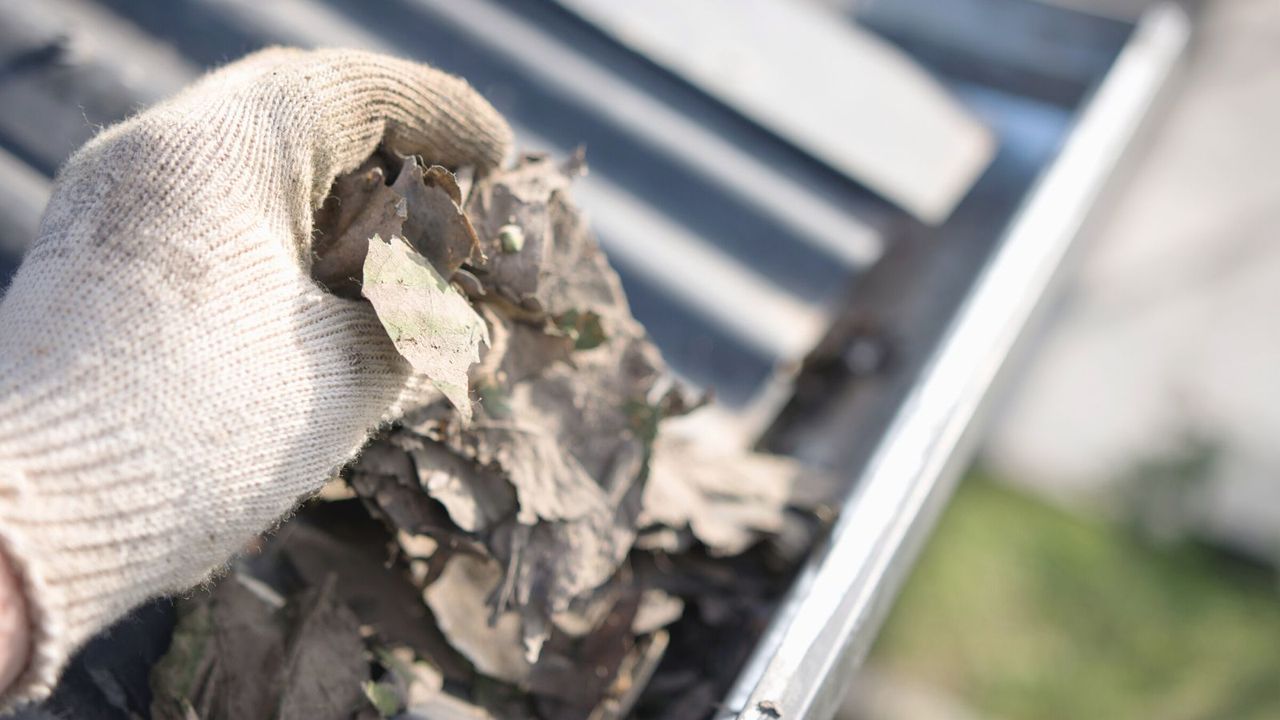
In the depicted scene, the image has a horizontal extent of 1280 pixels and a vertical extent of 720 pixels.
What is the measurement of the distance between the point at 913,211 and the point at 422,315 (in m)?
1.11

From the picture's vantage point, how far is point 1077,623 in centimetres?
290

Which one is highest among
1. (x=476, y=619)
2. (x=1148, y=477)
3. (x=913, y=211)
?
(x=1148, y=477)

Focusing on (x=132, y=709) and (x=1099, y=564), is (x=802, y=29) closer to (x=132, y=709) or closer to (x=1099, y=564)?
(x=132, y=709)

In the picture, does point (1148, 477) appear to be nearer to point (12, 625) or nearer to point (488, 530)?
point (488, 530)

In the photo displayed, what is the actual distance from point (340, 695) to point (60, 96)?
30.8 inches

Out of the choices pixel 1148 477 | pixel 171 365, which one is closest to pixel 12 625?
pixel 171 365

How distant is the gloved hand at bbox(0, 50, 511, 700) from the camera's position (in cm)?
67

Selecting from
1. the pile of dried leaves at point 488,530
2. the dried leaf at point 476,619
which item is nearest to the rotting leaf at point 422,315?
the pile of dried leaves at point 488,530

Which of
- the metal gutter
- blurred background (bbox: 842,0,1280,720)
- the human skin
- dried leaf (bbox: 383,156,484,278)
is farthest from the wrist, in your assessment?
blurred background (bbox: 842,0,1280,720)

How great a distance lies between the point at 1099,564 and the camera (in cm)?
310

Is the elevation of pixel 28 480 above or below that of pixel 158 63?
below

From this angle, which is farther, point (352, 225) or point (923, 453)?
point (923, 453)

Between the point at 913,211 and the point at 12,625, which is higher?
the point at 913,211

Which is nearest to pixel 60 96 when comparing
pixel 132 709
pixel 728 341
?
pixel 132 709
